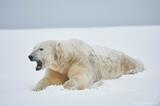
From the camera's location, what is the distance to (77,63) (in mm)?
1880

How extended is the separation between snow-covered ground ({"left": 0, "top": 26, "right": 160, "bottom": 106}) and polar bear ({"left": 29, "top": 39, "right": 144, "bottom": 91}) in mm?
37

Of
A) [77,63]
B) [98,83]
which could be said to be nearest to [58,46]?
[77,63]

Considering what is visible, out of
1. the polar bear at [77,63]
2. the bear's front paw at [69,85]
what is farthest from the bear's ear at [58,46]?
the bear's front paw at [69,85]

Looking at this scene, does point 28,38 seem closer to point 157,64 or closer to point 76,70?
point 76,70

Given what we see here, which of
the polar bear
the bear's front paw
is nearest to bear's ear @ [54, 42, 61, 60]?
the polar bear

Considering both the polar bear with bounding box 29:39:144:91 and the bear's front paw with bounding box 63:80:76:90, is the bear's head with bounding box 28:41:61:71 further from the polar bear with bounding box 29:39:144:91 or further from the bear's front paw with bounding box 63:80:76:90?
the bear's front paw with bounding box 63:80:76:90

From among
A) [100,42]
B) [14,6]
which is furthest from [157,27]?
[14,6]

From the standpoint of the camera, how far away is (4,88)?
1.84 metres

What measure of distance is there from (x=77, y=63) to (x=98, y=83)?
0.60 ft

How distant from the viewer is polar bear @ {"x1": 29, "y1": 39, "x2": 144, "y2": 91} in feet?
6.08

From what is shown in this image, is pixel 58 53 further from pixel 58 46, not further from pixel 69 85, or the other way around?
pixel 69 85

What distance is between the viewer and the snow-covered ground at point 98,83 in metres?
1.82

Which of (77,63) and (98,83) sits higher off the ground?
(77,63)

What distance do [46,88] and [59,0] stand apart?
0.60 meters
